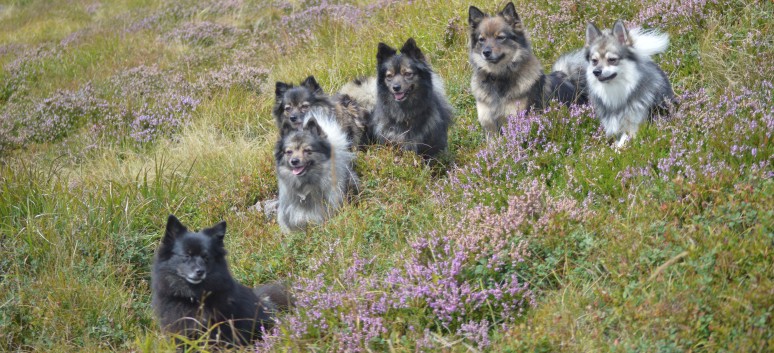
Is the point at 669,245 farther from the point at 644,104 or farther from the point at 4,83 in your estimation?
the point at 4,83

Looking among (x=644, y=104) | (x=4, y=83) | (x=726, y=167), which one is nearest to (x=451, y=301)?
(x=726, y=167)

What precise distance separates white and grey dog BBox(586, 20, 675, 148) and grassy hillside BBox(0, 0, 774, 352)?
0.25 metres

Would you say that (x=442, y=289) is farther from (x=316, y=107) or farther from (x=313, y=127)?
(x=316, y=107)

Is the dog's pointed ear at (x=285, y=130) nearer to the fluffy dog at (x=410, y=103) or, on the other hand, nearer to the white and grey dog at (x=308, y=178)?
the white and grey dog at (x=308, y=178)

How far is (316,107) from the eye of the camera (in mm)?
7637

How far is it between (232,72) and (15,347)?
607 cm

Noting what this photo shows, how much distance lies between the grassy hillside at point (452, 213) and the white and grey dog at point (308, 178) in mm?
258

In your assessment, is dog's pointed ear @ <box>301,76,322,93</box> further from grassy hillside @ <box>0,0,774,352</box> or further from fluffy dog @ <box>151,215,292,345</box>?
fluffy dog @ <box>151,215,292,345</box>

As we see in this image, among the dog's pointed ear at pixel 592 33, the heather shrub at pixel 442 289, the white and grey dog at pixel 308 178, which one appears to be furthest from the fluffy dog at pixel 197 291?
the dog's pointed ear at pixel 592 33

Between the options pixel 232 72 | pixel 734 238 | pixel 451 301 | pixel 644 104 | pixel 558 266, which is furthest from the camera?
pixel 232 72

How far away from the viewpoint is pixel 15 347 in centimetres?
522

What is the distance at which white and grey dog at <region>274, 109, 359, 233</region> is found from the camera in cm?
658

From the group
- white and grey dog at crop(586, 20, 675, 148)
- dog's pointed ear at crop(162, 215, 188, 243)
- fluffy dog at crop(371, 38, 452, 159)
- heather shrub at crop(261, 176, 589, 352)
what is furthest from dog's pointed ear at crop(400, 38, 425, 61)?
dog's pointed ear at crop(162, 215, 188, 243)

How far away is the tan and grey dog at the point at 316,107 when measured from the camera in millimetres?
7641
